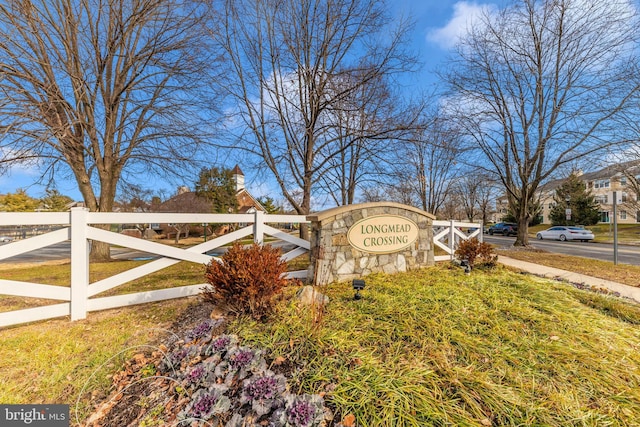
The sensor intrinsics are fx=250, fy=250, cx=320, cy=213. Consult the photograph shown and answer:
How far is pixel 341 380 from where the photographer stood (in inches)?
74.6

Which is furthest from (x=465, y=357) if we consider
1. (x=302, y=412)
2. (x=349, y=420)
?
(x=302, y=412)

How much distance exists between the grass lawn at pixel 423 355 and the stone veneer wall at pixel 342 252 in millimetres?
785

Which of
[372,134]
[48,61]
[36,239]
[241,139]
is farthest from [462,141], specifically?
[48,61]

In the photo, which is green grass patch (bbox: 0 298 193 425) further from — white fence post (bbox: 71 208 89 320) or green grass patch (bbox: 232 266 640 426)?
green grass patch (bbox: 232 266 640 426)

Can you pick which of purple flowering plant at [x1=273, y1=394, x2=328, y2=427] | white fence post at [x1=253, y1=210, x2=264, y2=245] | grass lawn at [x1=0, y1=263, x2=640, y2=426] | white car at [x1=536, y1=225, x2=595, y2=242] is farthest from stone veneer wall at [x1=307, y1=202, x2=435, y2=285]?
white car at [x1=536, y1=225, x2=595, y2=242]

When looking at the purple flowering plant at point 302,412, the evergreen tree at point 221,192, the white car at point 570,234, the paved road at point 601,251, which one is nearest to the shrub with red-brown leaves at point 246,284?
the purple flowering plant at point 302,412

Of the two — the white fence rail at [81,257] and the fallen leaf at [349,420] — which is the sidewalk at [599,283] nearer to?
the fallen leaf at [349,420]

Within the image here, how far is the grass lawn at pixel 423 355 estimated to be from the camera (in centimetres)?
172

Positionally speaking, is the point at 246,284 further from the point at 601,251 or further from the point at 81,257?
the point at 601,251

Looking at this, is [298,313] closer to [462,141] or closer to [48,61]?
[48,61]

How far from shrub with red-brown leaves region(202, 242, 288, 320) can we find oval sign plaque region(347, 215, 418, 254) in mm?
2053

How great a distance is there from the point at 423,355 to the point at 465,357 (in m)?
0.40

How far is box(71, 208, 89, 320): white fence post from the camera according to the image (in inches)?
130

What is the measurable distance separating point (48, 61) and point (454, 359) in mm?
11413
